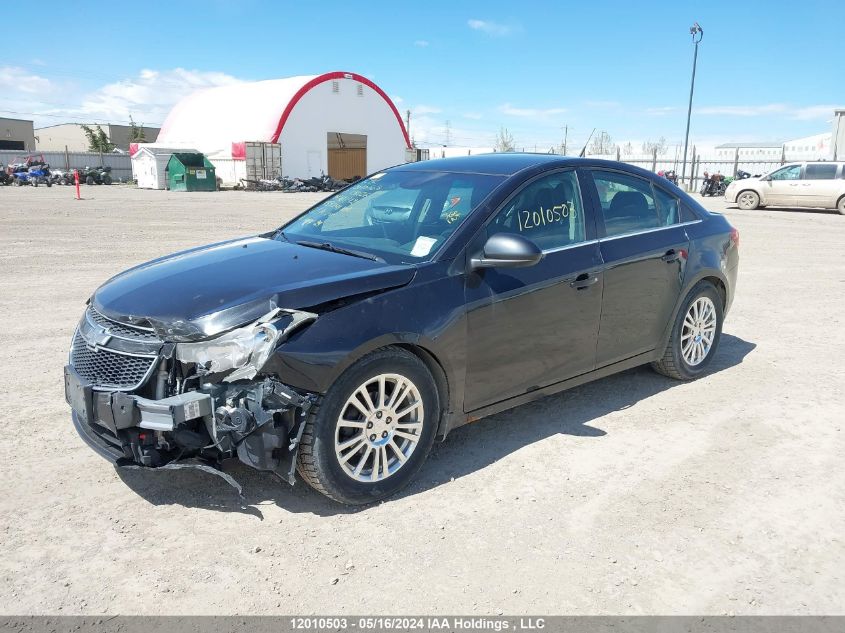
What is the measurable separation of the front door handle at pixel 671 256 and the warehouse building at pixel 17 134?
77.6 m

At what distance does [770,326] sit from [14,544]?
7129 millimetres

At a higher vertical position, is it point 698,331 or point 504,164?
point 504,164

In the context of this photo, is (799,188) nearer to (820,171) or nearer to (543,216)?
(820,171)

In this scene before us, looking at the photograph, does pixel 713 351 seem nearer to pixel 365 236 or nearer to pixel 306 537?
pixel 365 236

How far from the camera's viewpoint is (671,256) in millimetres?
5082

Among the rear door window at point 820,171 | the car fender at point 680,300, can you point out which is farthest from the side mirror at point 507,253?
the rear door window at point 820,171

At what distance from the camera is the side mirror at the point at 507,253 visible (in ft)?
12.2

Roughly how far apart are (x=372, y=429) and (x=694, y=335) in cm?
320

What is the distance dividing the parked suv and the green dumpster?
26.6m

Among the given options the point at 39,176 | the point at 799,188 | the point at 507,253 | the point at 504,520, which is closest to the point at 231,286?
the point at 507,253

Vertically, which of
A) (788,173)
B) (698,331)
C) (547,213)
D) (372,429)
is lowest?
(372,429)

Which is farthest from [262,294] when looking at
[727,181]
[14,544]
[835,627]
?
[727,181]

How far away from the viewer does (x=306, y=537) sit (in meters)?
3.25

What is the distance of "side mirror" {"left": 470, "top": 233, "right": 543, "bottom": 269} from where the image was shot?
3711 mm
